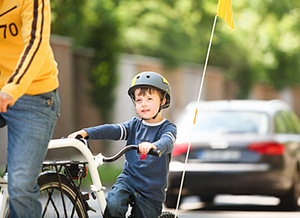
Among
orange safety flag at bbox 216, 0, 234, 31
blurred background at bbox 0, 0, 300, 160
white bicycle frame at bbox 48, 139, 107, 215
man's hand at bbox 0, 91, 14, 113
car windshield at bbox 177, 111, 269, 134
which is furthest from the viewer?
blurred background at bbox 0, 0, 300, 160

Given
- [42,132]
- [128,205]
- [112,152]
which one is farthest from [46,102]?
[112,152]

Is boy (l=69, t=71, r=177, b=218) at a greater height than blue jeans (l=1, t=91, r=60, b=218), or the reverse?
boy (l=69, t=71, r=177, b=218)

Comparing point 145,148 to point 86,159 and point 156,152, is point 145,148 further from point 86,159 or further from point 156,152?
point 86,159

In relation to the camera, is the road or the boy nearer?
the boy

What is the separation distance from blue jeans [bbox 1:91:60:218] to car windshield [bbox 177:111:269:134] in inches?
249

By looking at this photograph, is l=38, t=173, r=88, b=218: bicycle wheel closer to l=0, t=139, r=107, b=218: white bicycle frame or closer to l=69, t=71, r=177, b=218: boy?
l=0, t=139, r=107, b=218: white bicycle frame

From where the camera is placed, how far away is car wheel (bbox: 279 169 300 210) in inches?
380

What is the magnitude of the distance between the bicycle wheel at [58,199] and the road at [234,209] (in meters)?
4.84

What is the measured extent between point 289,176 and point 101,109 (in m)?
12.1

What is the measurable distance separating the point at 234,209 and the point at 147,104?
5.66 metres

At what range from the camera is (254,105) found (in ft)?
33.7

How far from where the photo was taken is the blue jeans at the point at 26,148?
3.36m

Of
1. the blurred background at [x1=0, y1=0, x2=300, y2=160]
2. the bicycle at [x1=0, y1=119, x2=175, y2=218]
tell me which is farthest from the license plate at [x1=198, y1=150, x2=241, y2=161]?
the blurred background at [x1=0, y1=0, x2=300, y2=160]

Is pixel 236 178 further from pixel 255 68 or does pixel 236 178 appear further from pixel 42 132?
pixel 255 68
